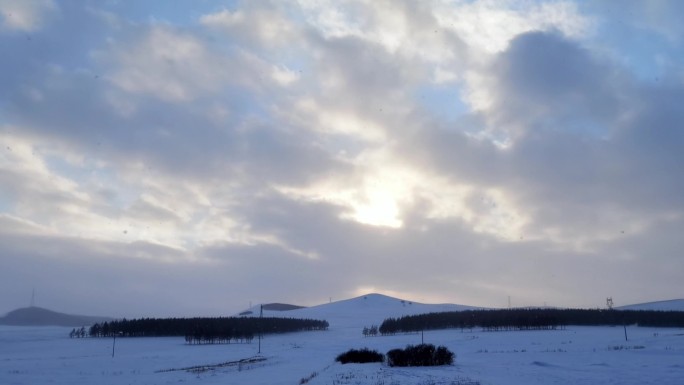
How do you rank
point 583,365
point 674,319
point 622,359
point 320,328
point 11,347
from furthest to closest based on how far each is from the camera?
point 320,328 < point 674,319 < point 11,347 < point 622,359 < point 583,365

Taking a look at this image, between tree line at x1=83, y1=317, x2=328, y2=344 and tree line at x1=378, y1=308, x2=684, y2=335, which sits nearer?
tree line at x1=83, y1=317, x2=328, y2=344

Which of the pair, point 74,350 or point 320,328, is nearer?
point 74,350

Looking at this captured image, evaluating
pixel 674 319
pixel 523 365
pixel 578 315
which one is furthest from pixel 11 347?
pixel 674 319

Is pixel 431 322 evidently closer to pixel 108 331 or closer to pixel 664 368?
pixel 108 331

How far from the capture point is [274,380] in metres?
35.8

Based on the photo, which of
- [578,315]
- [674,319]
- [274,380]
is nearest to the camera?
[274,380]

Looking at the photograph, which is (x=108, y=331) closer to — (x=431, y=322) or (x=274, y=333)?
(x=274, y=333)

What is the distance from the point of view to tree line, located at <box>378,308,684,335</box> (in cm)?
14550

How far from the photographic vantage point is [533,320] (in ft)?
474

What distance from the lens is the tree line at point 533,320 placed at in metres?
146

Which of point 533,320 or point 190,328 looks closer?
point 533,320

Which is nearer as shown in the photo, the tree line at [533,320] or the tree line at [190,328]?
the tree line at [190,328]

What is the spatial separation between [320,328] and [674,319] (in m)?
103

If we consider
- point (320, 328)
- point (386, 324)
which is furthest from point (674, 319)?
point (320, 328)
